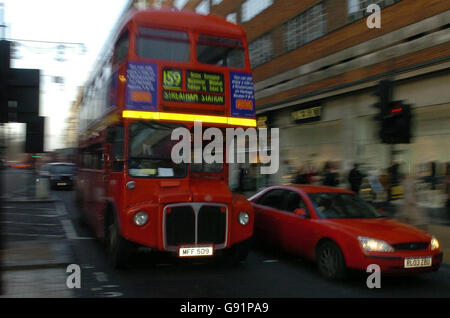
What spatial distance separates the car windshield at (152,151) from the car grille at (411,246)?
11.4 feet

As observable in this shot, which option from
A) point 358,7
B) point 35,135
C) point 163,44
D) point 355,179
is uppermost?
point 358,7

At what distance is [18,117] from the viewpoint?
19.5ft

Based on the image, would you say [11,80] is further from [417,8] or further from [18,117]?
[417,8]

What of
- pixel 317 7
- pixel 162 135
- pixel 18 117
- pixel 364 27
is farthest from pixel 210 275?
pixel 317 7

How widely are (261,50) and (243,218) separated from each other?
64.4 feet

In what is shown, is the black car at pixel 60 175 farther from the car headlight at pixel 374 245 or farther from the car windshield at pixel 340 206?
the car headlight at pixel 374 245

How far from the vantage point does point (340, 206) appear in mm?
7598

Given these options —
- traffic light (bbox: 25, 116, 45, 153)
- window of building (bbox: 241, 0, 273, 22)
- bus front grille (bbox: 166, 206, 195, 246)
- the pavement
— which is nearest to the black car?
the pavement

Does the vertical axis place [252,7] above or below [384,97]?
above

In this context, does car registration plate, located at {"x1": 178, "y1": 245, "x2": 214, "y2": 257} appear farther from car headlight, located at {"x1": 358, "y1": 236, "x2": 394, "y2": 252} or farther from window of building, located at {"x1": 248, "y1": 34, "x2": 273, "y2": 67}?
window of building, located at {"x1": 248, "y1": 34, "x2": 273, "y2": 67}

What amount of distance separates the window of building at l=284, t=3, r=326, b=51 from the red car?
13090 millimetres

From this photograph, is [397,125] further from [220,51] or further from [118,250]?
[118,250]

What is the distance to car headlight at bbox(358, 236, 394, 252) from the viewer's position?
6.24 metres

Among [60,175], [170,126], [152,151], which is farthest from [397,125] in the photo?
[60,175]
